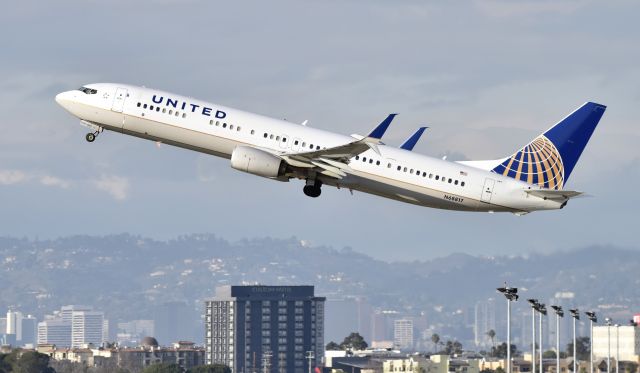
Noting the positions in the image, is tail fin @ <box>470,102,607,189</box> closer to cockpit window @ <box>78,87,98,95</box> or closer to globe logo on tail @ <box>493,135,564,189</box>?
globe logo on tail @ <box>493,135,564,189</box>

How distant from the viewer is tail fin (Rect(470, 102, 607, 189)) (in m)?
106

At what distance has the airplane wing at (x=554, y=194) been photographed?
98.6 meters

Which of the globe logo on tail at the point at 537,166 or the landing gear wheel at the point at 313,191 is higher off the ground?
the globe logo on tail at the point at 537,166

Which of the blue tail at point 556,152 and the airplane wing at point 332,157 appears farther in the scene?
the blue tail at point 556,152

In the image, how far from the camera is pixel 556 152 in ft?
353

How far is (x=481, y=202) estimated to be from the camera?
10238 centimetres

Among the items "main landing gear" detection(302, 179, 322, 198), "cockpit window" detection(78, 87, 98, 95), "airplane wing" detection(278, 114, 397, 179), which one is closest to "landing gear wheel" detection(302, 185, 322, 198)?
"main landing gear" detection(302, 179, 322, 198)

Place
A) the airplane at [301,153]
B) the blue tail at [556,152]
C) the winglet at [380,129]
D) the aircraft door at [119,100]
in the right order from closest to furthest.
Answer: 1. the winglet at [380,129]
2. the airplane at [301,153]
3. the aircraft door at [119,100]
4. the blue tail at [556,152]

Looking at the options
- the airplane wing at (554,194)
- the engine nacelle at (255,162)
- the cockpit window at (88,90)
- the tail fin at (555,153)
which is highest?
the cockpit window at (88,90)

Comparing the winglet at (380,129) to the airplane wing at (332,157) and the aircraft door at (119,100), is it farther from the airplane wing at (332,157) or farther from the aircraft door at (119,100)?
the aircraft door at (119,100)

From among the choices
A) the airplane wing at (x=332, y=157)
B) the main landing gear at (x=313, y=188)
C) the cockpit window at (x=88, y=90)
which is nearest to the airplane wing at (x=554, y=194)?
the airplane wing at (x=332, y=157)

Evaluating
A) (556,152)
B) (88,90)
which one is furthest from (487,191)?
(88,90)

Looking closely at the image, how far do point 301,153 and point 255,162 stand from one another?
3.22 m

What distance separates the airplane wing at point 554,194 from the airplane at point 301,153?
2.7 inches
